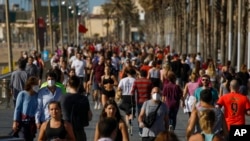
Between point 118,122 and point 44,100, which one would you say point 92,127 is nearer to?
point 44,100

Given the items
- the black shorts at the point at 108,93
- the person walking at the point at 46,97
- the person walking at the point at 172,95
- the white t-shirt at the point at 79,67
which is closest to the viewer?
the person walking at the point at 46,97

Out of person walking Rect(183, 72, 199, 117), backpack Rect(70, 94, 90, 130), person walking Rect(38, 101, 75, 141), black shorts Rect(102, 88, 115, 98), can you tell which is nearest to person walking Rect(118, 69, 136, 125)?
person walking Rect(183, 72, 199, 117)

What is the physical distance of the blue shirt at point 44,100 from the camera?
1535 centimetres

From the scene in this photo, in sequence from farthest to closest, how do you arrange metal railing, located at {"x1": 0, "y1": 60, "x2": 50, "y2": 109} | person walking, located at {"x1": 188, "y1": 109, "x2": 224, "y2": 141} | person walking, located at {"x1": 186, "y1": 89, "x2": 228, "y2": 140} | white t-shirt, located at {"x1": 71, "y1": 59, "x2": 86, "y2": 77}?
white t-shirt, located at {"x1": 71, "y1": 59, "x2": 86, "y2": 77} < metal railing, located at {"x1": 0, "y1": 60, "x2": 50, "y2": 109} < person walking, located at {"x1": 186, "y1": 89, "x2": 228, "y2": 140} < person walking, located at {"x1": 188, "y1": 109, "x2": 224, "y2": 141}

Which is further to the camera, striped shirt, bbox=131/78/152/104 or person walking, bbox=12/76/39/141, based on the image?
striped shirt, bbox=131/78/152/104

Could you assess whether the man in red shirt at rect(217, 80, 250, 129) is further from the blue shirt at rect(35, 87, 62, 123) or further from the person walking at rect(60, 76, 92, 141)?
the blue shirt at rect(35, 87, 62, 123)

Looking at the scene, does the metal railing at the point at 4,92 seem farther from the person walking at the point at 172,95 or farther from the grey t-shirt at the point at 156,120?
the grey t-shirt at the point at 156,120

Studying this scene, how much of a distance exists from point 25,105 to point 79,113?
1.61 m

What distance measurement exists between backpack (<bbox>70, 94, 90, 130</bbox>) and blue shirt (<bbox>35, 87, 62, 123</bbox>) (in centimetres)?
117

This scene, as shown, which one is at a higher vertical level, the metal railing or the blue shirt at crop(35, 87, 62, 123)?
the blue shirt at crop(35, 87, 62, 123)

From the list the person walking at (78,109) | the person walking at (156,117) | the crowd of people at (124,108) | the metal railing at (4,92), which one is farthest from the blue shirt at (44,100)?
the metal railing at (4,92)

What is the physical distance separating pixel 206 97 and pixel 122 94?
7630 millimetres

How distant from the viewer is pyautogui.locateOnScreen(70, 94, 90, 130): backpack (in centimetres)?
1412

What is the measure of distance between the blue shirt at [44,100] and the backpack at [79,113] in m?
1.17
